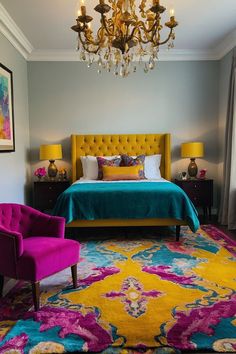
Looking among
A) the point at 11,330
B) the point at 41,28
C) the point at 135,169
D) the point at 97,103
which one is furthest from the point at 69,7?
the point at 11,330

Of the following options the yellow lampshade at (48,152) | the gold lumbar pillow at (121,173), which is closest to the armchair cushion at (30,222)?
the gold lumbar pillow at (121,173)

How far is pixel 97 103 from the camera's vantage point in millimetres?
5855

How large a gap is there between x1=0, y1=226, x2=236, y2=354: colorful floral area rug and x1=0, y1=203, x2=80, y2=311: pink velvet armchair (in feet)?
0.73

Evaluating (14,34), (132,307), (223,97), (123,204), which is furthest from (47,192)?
(223,97)

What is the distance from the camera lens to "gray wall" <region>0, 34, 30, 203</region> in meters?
4.43

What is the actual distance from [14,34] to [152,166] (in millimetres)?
3048

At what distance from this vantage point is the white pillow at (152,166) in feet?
18.4

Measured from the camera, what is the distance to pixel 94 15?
4.26m

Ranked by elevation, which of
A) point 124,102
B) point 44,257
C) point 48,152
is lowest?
point 44,257

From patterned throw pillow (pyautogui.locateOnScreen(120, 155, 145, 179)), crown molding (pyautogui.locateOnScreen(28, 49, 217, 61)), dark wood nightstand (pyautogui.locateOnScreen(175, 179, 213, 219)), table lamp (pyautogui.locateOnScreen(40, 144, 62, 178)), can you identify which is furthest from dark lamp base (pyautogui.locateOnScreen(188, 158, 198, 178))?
table lamp (pyautogui.locateOnScreen(40, 144, 62, 178))

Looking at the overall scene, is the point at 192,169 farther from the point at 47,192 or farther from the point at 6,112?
the point at 6,112

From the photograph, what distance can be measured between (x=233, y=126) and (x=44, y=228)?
338 centimetres

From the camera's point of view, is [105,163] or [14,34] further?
[105,163]

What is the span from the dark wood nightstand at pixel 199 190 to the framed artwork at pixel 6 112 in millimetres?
2880
